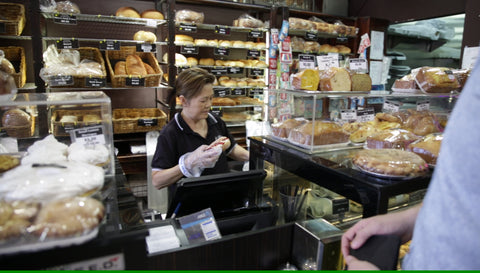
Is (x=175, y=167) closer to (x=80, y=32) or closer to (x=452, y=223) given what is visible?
(x=452, y=223)

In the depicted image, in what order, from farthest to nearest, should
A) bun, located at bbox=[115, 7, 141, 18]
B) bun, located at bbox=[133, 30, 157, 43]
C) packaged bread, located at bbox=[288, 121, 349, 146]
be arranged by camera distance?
bun, located at bbox=[133, 30, 157, 43], bun, located at bbox=[115, 7, 141, 18], packaged bread, located at bbox=[288, 121, 349, 146]

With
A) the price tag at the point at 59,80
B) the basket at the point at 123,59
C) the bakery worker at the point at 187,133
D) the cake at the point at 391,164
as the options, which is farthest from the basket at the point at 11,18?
the cake at the point at 391,164

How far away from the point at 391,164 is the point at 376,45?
379cm

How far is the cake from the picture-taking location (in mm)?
1147

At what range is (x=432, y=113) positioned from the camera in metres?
1.90

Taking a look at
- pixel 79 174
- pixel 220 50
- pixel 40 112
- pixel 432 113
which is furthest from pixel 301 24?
pixel 79 174

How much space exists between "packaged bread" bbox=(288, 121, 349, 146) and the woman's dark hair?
0.75 metres

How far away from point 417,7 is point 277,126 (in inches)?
141

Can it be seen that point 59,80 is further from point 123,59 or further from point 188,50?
point 188,50

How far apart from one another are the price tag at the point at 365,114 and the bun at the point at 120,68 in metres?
2.30

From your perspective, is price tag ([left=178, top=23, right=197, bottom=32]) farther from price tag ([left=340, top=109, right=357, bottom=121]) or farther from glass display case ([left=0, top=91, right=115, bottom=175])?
glass display case ([left=0, top=91, right=115, bottom=175])

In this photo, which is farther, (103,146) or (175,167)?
(175,167)

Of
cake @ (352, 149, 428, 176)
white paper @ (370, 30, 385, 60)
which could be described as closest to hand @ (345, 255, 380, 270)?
cake @ (352, 149, 428, 176)

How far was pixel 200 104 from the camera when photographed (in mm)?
2047
